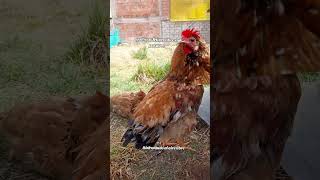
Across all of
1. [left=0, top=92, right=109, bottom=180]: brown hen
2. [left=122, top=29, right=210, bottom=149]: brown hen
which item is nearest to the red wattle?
[left=122, top=29, right=210, bottom=149]: brown hen

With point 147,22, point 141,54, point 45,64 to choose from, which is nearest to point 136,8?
point 147,22

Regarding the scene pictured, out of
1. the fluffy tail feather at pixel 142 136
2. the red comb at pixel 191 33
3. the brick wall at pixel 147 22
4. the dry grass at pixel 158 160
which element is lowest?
the dry grass at pixel 158 160

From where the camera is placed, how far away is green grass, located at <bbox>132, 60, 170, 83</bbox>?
11.3ft

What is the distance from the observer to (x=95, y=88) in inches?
141

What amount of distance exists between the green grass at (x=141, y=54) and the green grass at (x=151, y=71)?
0.13ft

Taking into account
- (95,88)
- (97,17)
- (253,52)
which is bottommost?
(95,88)

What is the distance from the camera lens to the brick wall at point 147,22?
3.39 meters

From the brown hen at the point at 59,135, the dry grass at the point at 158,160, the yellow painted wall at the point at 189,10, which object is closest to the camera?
the yellow painted wall at the point at 189,10

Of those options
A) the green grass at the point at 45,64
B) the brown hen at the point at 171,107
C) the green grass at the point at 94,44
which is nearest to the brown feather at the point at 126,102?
the brown hen at the point at 171,107

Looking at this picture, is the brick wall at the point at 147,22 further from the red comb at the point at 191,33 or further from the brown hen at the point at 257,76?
the brown hen at the point at 257,76

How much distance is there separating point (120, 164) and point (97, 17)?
104 centimetres

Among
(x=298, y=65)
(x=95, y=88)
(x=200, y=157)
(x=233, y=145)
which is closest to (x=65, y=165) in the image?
(x=95, y=88)

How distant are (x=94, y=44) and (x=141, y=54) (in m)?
0.36

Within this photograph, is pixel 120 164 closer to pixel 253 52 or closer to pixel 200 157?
pixel 200 157
